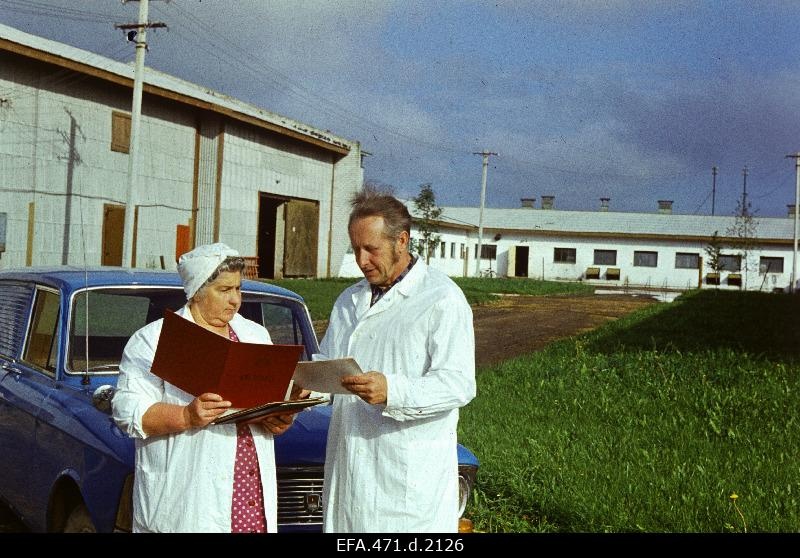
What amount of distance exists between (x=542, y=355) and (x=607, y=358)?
126cm

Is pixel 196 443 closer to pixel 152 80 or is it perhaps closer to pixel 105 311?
pixel 105 311

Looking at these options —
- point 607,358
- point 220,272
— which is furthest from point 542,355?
point 220,272

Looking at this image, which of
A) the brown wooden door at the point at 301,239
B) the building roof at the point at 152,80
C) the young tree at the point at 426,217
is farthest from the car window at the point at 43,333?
the young tree at the point at 426,217

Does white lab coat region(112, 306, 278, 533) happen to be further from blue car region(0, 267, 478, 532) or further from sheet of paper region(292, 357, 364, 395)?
blue car region(0, 267, 478, 532)

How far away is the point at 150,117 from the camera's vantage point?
71.3 feet

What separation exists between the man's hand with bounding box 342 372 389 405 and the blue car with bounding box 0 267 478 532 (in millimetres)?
856

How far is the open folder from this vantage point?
272 cm

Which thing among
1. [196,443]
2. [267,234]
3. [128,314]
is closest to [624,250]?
[267,234]

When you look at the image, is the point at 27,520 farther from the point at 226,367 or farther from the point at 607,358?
the point at 607,358

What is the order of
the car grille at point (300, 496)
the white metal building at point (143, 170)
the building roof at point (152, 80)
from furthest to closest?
the white metal building at point (143, 170) → the building roof at point (152, 80) → the car grille at point (300, 496)

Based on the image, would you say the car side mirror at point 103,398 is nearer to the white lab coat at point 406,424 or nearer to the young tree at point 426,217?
the white lab coat at point 406,424

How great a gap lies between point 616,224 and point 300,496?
51.4 metres

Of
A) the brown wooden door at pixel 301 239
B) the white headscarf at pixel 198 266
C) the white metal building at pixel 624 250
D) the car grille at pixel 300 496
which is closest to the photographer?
the white headscarf at pixel 198 266

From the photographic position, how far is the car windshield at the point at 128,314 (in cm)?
450
